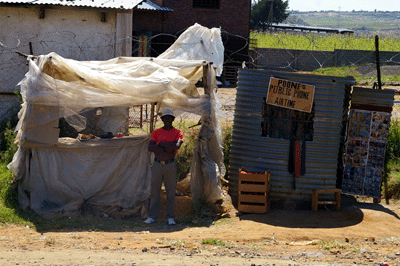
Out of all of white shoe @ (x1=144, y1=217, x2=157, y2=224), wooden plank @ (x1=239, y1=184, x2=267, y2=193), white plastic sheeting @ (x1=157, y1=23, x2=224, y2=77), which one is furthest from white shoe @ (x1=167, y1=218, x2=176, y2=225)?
white plastic sheeting @ (x1=157, y1=23, x2=224, y2=77)

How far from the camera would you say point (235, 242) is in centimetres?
700

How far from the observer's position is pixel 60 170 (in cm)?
824

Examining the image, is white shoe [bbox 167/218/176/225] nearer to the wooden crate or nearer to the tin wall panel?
the wooden crate

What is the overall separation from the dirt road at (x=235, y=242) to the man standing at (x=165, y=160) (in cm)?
A: 26

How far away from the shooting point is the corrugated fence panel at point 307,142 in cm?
841

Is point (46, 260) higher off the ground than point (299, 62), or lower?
lower

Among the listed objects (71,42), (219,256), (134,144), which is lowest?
(219,256)

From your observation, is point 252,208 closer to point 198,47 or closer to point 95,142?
point 95,142

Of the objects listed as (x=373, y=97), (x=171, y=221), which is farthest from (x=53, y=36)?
(x=373, y=97)

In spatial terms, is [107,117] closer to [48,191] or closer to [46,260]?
[48,191]

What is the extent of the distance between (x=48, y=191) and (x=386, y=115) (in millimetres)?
5997

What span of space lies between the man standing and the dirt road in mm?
260

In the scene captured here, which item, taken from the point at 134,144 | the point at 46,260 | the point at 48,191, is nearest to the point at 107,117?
the point at 134,144

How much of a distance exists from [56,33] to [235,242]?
274 inches
